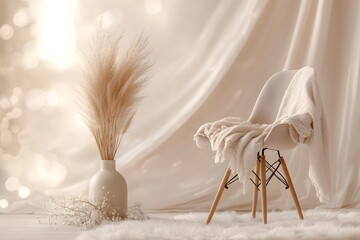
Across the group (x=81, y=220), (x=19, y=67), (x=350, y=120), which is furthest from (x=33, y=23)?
(x=350, y=120)

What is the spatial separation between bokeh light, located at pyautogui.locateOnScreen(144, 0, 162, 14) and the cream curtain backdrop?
0.03 metres

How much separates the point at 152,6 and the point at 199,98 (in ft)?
2.30

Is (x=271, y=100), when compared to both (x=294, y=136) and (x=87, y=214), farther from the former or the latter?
(x=87, y=214)

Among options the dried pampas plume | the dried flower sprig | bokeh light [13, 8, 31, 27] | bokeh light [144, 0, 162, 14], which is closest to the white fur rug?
the dried flower sprig

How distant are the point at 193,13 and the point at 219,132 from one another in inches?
51.8

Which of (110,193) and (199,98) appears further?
(199,98)

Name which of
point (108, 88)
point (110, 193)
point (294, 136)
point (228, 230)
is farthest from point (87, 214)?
point (294, 136)

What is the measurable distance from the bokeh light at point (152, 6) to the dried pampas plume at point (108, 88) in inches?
38.1

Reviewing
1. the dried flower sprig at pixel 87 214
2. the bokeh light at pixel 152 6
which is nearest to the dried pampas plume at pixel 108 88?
the dried flower sprig at pixel 87 214

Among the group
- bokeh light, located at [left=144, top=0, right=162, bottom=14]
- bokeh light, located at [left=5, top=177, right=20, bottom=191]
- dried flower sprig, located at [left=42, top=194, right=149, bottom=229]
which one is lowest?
dried flower sprig, located at [left=42, top=194, right=149, bottom=229]

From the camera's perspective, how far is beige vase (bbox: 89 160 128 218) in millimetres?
2750

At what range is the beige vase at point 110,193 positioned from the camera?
2750 millimetres

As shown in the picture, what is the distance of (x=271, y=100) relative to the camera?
299cm

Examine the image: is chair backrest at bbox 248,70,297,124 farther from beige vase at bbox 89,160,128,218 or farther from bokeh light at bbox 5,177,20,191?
bokeh light at bbox 5,177,20,191
